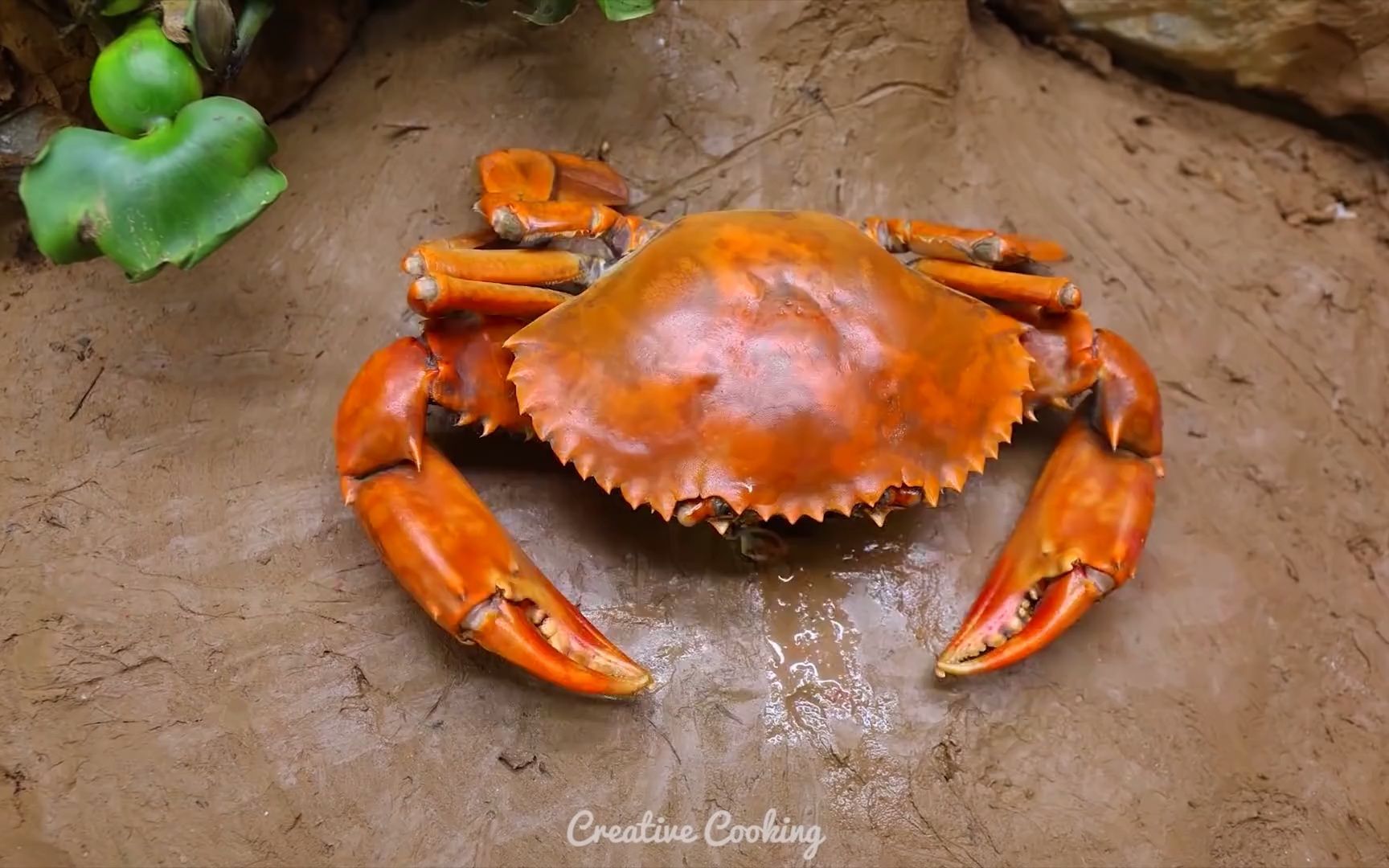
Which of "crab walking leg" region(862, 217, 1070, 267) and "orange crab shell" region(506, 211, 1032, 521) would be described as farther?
"crab walking leg" region(862, 217, 1070, 267)

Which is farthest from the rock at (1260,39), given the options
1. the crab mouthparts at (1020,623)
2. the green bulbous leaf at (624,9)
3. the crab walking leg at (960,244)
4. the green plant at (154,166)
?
the green plant at (154,166)

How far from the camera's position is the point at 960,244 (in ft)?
6.82

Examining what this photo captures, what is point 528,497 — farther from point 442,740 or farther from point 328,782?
point 328,782

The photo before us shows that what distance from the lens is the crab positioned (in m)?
1.76

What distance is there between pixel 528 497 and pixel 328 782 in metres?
0.62

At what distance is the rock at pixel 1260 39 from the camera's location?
2393 mm

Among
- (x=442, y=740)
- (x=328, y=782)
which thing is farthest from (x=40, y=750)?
(x=442, y=740)

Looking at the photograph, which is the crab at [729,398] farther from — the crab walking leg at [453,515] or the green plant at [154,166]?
the green plant at [154,166]

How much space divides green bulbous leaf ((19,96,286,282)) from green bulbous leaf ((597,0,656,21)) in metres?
0.70

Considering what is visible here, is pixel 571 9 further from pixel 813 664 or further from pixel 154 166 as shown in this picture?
pixel 813 664

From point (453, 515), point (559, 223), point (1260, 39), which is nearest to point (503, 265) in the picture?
point (559, 223)

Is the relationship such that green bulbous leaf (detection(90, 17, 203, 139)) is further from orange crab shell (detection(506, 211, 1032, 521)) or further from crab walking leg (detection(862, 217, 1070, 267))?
crab walking leg (detection(862, 217, 1070, 267))

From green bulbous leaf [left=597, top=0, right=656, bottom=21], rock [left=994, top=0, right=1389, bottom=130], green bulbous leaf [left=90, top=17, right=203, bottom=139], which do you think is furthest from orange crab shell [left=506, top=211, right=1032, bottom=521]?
rock [left=994, top=0, right=1389, bottom=130]

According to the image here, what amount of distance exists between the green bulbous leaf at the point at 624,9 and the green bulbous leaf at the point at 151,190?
70 cm
